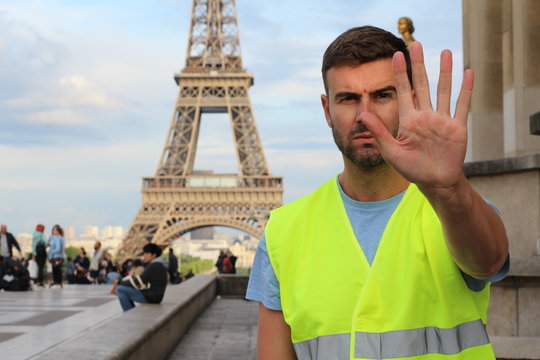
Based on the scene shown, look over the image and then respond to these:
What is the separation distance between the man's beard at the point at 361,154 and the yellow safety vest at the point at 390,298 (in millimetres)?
148

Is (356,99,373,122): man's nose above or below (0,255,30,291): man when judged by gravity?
above

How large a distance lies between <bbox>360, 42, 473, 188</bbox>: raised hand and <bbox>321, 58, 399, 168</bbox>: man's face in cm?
22

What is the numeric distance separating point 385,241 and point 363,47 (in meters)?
0.56

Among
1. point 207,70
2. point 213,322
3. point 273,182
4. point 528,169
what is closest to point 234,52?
point 207,70

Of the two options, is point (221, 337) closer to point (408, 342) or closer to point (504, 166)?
point (504, 166)

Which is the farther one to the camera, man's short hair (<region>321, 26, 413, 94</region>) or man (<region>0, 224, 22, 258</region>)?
man (<region>0, 224, 22, 258</region>)

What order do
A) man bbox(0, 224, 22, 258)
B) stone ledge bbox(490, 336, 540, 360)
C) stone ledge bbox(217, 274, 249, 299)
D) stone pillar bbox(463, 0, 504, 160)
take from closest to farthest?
stone ledge bbox(490, 336, 540, 360), stone pillar bbox(463, 0, 504, 160), man bbox(0, 224, 22, 258), stone ledge bbox(217, 274, 249, 299)

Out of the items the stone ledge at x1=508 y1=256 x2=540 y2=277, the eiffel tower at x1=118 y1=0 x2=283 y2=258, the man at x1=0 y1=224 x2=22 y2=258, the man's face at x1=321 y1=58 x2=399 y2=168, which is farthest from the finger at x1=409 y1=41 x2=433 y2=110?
the eiffel tower at x1=118 y1=0 x2=283 y2=258

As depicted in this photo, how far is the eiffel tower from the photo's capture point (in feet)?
190

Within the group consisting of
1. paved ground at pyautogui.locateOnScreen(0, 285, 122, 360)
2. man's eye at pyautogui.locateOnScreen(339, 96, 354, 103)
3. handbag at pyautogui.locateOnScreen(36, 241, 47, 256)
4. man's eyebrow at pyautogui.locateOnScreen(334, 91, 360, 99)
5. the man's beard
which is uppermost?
man's eyebrow at pyautogui.locateOnScreen(334, 91, 360, 99)

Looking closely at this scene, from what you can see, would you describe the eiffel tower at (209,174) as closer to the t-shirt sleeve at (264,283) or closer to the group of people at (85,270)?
the group of people at (85,270)

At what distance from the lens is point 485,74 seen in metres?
9.12

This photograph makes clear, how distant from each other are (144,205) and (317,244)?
185 ft

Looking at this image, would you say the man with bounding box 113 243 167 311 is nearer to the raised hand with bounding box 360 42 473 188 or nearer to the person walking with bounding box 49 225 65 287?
the person walking with bounding box 49 225 65 287
